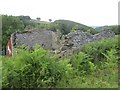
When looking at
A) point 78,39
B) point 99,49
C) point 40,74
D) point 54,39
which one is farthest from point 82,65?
point 54,39

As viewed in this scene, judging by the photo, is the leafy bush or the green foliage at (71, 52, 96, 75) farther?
the green foliage at (71, 52, 96, 75)

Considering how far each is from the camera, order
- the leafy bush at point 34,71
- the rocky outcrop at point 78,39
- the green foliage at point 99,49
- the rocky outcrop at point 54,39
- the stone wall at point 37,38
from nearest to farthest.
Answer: the leafy bush at point 34,71
the green foliage at point 99,49
the rocky outcrop at point 78,39
the rocky outcrop at point 54,39
the stone wall at point 37,38

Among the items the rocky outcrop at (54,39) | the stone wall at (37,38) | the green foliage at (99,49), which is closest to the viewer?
the green foliage at (99,49)

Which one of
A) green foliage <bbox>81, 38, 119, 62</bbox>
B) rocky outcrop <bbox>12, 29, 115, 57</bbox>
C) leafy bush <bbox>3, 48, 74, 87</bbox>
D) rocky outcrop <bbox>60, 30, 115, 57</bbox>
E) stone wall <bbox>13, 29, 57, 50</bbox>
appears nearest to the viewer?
leafy bush <bbox>3, 48, 74, 87</bbox>

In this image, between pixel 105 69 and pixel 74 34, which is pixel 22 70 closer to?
pixel 105 69

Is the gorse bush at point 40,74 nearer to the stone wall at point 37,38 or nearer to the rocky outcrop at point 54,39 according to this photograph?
the rocky outcrop at point 54,39

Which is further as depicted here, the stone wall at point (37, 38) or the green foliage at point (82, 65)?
the stone wall at point (37, 38)

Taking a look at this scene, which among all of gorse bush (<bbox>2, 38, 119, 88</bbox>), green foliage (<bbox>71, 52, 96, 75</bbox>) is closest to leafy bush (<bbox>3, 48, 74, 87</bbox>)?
gorse bush (<bbox>2, 38, 119, 88</bbox>)

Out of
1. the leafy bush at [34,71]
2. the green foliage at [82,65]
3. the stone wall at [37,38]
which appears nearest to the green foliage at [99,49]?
the green foliage at [82,65]

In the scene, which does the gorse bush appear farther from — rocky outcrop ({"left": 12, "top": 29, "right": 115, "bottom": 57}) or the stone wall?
the stone wall

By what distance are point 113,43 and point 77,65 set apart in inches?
79.8

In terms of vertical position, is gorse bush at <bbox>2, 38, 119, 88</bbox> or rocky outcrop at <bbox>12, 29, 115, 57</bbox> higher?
rocky outcrop at <bbox>12, 29, 115, 57</bbox>

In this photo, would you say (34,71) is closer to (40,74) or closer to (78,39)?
(40,74)

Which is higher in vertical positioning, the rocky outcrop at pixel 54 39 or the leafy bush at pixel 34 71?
the rocky outcrop at pixel 54 39
